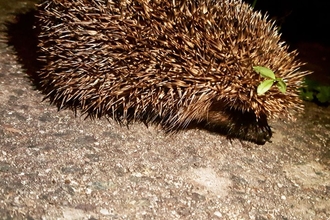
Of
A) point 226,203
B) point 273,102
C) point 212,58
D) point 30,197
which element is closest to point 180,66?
point 212,58

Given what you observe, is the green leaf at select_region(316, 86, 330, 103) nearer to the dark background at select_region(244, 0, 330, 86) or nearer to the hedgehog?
the hedgehog

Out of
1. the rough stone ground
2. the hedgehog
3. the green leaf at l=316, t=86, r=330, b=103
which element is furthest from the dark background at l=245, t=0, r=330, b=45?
the hedgehog

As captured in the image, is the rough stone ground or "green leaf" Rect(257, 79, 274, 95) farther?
"green leaf" Rect(257, 79, 274, 95)

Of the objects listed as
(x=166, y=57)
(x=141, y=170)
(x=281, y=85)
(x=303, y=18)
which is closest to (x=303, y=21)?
(x=303, y=18)

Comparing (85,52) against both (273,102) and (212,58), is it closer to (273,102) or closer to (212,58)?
(212,58)

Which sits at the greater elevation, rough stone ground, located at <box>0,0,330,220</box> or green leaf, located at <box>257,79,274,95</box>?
green leaf, located at <box>257,79,274,95</box>

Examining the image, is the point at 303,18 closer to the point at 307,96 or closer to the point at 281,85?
the point at 307,96

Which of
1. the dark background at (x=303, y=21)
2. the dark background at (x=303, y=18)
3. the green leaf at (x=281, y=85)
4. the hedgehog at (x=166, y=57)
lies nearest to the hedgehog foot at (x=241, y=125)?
the hedgehog at (x=166, y=57)

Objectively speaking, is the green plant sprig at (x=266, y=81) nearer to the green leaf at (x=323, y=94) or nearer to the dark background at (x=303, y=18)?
the green leaf at (x=323, y=94)

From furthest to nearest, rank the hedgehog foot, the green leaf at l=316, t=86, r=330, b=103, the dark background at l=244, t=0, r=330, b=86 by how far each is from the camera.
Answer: the dark background at l=244, t=0, r=330, b=86, the green leaf at l=316, t=86, r=330, b=103, the hedgehog foot
